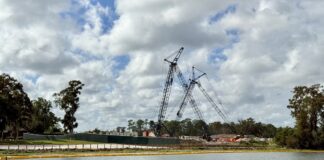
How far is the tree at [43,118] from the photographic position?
154962 mm

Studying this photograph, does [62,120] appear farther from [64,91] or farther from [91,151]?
[91,151]

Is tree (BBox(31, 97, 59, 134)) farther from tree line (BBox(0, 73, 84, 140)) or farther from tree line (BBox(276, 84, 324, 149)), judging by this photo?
tree line (BBox(276, 84, 324, 149))

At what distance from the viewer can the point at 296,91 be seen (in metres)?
135

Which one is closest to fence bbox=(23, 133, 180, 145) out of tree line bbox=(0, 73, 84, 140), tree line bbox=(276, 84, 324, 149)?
tree line bbox=(0, 73, 84, 140)

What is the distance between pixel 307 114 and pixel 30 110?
71957 millimetres

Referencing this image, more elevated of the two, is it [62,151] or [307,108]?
[307,108]

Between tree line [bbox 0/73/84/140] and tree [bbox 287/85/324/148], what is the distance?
62672 millimetres

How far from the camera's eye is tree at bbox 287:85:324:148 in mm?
125375

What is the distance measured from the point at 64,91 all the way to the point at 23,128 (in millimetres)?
19546

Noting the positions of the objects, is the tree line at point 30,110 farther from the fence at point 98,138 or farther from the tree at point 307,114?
the tree at point 307,114

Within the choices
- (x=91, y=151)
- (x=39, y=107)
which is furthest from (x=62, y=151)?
(x=39, y=107)

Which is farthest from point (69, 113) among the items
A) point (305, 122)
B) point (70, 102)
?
point (305, 122)

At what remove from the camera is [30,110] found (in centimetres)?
12250

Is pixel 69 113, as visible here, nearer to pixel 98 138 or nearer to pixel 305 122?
pixel 98 138
